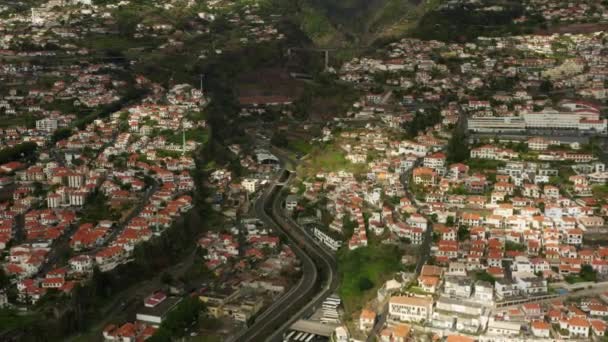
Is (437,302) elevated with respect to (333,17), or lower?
elevated

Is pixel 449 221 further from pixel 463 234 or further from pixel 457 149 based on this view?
pixel 457 149

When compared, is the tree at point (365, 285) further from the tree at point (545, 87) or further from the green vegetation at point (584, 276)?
A: the tree at point (545, 87)

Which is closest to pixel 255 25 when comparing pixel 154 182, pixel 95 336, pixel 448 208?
pixel 154 182

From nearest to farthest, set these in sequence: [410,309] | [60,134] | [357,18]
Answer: [410,309] → [60,134] → [357,18]

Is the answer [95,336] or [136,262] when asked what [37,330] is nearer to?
[95,336]

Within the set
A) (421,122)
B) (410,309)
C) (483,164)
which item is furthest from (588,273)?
(421,122)

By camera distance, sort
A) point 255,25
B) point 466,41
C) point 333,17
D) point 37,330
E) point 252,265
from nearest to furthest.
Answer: point 37,330, point 252,265, point 466,41, point 255,25, point 333,17

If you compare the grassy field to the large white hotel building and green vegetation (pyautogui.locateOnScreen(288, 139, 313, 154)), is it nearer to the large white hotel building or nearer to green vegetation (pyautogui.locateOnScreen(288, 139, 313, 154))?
green vegetation (pyautogui.locateOnScreen(288, 139, 313, 154))
